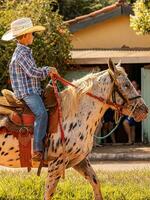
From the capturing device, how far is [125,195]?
1026 cm

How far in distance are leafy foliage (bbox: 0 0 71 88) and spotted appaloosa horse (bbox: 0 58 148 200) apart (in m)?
8.36

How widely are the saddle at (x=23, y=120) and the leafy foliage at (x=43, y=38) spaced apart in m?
8.20

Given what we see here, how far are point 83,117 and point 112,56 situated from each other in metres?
9.91

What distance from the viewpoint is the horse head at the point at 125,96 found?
365 inches

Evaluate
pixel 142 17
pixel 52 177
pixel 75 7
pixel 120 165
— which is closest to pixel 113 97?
pixel 52 177

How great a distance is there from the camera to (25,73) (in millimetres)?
9039

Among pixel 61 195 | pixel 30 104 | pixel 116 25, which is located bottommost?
pixel 61 195

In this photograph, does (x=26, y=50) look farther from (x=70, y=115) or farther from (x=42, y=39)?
(x=42, y=39)

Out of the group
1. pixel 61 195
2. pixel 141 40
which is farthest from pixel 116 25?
pixel 61 195

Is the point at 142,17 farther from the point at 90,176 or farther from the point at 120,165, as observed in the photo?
the point at 90,176

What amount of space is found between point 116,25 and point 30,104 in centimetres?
1351

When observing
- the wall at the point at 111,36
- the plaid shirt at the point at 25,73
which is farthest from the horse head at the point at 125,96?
the wall at the point at 111,36

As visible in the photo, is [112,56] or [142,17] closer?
[142,17]

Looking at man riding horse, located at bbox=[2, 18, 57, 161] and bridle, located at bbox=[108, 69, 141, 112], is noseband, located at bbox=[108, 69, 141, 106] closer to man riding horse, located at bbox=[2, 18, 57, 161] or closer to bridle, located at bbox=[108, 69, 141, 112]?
bridle, located at bbox=[108, 69, 141, 112]
